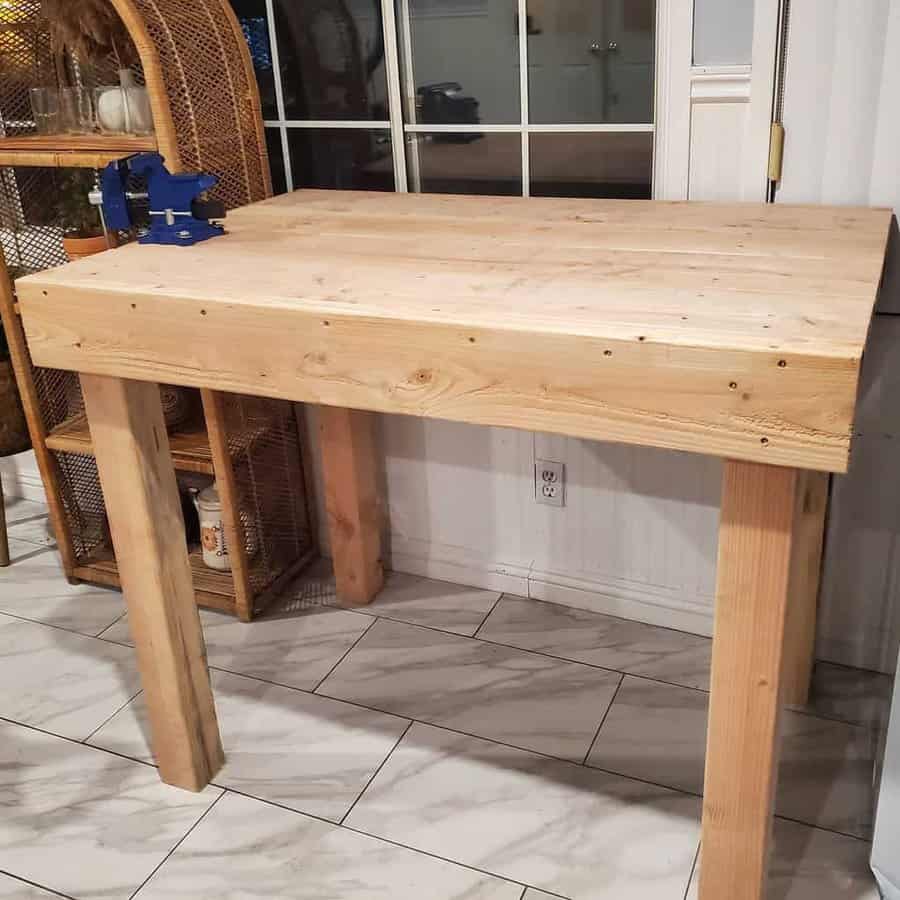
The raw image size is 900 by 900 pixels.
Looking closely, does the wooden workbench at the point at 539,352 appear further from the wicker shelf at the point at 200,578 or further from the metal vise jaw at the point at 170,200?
the wicker shelf at the point at 200,578

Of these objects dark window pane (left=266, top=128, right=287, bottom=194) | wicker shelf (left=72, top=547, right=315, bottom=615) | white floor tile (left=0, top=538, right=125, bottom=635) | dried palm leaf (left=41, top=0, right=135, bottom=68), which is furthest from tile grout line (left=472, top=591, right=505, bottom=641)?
dried palm leaf (left=41, top=0, right=135, bottom=68)

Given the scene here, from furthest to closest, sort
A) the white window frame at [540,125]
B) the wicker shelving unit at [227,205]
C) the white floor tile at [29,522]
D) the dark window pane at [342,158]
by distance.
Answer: the white floor tile at [29,522] → the dark window pane at [342,158] → the wicker shelving unit at [227,205] → the white window frame at [540,125]

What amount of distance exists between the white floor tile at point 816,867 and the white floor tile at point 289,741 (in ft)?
2.03

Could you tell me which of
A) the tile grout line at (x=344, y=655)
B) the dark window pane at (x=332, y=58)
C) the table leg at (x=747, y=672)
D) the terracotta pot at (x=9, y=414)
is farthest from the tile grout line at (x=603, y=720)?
the terracotta pot at (x=9, y=414)

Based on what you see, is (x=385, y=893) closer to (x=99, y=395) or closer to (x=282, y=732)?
(x=282, y=732)

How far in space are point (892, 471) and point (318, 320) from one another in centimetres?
114

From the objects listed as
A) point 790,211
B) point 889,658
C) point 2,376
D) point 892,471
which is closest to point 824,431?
point 790,211

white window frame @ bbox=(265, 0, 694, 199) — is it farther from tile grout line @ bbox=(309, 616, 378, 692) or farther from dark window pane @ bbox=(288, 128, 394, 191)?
tile grout line @ bbox=(309, 616, 378, 692)

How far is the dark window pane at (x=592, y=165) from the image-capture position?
1852 mm

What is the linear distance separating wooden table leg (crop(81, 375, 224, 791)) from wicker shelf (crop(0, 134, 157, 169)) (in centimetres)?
61

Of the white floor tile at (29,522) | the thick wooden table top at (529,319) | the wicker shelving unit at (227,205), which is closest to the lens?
the thick wooden table top at (529,319)

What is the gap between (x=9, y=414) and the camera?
2357 mm

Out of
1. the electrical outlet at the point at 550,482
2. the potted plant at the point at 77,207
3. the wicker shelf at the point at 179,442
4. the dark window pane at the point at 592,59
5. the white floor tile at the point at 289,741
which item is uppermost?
the dark window pane at the point at 592,59

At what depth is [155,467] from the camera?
155 centimetres
